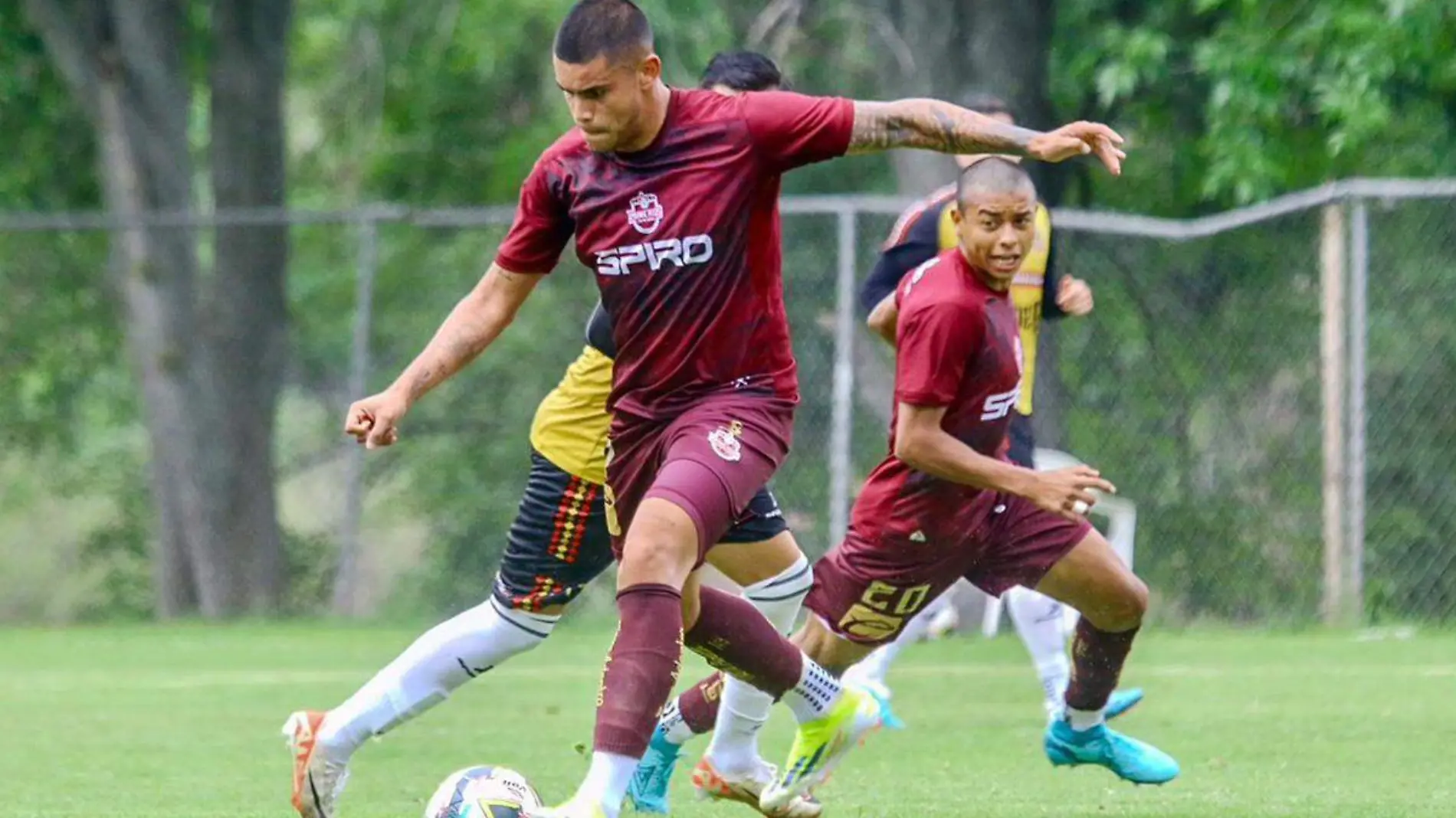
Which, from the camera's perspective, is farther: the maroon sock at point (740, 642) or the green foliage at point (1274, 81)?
the green foliage at point (1274, 81)

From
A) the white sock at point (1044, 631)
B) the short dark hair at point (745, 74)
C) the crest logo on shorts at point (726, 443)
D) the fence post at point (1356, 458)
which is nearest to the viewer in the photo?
the crest logo on shorts at point (726, 443)

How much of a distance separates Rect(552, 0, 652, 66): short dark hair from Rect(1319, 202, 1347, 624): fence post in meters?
9.08

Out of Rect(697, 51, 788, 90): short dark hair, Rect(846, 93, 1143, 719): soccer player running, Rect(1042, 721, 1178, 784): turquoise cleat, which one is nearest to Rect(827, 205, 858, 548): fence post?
Rect(846, 93, 1143, 719): soccer player running

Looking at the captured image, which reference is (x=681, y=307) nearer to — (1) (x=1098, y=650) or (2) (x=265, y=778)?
(1) (x=1098, y=650)

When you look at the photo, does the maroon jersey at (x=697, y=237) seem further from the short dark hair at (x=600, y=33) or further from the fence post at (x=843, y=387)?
the fence post at (x=843, y=387)

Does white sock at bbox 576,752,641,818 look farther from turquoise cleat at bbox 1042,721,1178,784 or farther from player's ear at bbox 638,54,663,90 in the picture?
turquoise cleat at bbox 1042,721,1178,784

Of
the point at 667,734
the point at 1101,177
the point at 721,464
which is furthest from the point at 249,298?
the point at 721,464

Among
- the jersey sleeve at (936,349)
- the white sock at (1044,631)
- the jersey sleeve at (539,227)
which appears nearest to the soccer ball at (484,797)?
the jersey sleeve at (539,227)

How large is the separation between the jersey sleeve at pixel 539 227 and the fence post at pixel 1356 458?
28.4 feet

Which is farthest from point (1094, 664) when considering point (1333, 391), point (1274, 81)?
point (1274, 81)

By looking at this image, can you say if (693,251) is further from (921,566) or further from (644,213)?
(921,566)

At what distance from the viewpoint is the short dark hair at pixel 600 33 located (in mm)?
5754

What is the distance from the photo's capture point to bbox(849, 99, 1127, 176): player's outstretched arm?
564 cm

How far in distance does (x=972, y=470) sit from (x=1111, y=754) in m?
1.23
